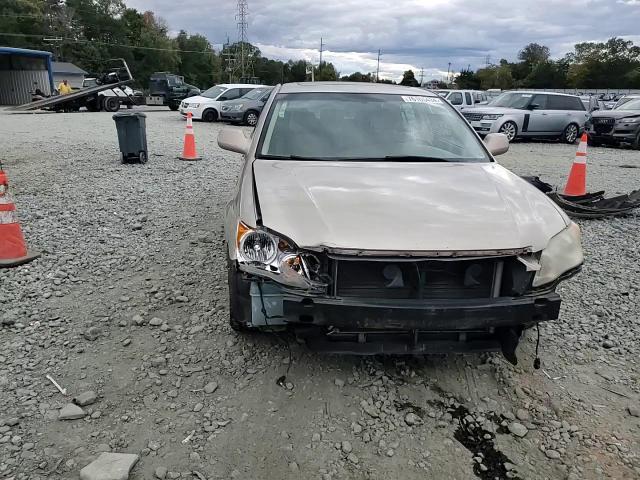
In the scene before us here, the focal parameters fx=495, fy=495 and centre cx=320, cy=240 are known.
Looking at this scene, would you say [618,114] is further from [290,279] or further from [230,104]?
[290,279]

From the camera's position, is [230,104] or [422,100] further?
[230,104]

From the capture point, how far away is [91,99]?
2689 cm

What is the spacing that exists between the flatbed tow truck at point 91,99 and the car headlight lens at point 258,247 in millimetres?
25269

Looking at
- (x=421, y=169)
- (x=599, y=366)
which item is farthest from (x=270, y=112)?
(x=599, y=366)

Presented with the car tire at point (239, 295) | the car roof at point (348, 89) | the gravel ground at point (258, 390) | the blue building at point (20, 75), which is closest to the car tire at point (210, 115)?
the gravel ground at point (258, 390)

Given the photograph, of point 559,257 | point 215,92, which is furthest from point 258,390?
point 215,92

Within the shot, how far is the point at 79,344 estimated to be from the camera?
10.6ft

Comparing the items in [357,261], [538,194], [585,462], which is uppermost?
[538,194]

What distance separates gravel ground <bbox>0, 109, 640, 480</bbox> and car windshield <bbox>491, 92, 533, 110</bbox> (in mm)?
13053

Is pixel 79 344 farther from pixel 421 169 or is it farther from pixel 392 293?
pixel 421 169

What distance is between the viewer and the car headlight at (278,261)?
8.36 ft

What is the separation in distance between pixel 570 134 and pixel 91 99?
2356 centimetres

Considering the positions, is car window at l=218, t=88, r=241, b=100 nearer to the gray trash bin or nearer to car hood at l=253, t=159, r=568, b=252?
the gray trash bin

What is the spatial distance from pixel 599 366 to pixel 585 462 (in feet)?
3.28
